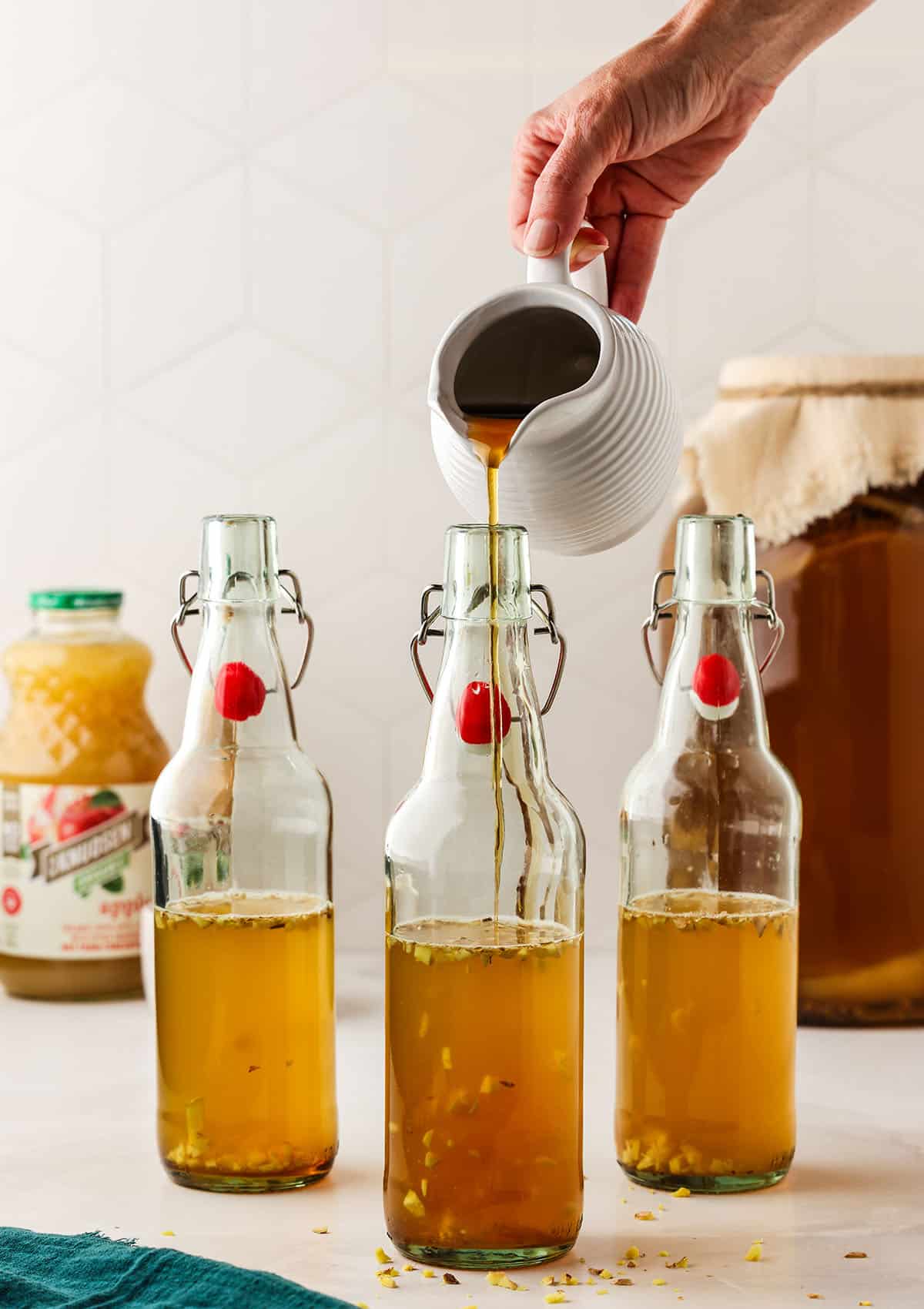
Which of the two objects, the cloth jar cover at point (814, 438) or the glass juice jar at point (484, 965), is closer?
the glass juice jar at point (484, 965)

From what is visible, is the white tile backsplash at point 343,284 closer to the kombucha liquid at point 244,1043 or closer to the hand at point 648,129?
the hand at point 648,129

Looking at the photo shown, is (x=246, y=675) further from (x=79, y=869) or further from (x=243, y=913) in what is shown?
(x=79, y=869)

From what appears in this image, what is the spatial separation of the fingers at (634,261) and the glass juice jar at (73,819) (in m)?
0.47

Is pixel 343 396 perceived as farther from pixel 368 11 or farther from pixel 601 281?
pixel 601 281

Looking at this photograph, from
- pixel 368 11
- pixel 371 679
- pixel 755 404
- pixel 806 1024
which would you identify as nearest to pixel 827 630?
pixel 755 404

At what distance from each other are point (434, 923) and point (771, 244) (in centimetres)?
84

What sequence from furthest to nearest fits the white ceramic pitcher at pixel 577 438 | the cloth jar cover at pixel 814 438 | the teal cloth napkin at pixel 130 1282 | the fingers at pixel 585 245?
the cloth jar cover at pixel 814 438, the fingers at pixel 585 245, the white ceramic pitcher at pixel 577 438, the teal cloth napkin at pixel 130 1282

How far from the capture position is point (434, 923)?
0.75 metres

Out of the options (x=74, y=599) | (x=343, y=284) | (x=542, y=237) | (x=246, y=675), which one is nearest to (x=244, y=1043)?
(x=246, y=675)

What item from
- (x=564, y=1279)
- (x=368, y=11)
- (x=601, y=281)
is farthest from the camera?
(x=368, y=11)

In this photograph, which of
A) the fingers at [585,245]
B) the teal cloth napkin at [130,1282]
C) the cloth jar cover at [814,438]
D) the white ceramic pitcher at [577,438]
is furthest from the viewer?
the cloth jar cover at [814,438]

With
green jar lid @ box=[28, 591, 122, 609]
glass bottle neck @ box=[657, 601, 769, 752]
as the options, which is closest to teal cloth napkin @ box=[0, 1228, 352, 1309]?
glass bottle neck @ box=[657, 601, 769, 752]

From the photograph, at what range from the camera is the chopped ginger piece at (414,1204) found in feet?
2.38

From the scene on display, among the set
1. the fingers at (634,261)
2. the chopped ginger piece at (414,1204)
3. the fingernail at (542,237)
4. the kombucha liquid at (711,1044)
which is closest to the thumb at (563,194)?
the fingernail at (542,237)
